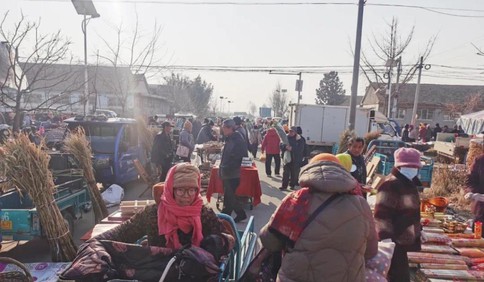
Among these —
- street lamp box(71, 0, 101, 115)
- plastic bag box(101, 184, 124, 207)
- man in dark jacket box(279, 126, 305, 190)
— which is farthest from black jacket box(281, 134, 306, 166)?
street lamp box(71, 0, 101, 115)

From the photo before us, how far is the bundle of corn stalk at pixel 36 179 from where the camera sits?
4117 mm

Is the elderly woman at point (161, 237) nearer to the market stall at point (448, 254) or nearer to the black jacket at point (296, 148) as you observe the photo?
the market stall at point (448, 254)

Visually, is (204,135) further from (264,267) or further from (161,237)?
(264,267)

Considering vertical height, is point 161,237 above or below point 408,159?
below

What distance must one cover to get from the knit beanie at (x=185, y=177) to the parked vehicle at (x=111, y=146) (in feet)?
19.7

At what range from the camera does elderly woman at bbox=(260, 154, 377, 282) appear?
6.21ft

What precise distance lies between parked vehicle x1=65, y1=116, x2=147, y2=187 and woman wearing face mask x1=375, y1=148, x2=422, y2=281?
6.63 m

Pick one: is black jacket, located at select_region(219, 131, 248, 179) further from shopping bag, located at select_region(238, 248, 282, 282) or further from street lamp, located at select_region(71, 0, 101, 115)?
street lamp, located at select_region(71, 0, 101, 115)

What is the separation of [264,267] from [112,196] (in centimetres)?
584

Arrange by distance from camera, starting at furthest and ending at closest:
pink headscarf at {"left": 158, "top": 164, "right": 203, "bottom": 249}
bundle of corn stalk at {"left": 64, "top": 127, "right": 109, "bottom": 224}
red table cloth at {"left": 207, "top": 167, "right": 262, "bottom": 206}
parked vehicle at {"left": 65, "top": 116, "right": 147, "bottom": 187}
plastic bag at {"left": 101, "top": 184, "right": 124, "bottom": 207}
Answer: parked vehicle at {"left": 65, "top": 116, "right": 147, "bottom": 187} → plastic bag at {"left": 101, "top": 184, "right": 124, "bottom": 207} → red table cloth at {"left": 207, "top": 167, "right": 262, "bottom": 206} → bundle of corn stalk at {"left": 64, "top": 127, "right": 109, "bottom": 224} → pink headscarf at {"left": 158, "top": 164, "right": 203, "bottom": 249}

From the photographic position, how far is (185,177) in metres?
2.60

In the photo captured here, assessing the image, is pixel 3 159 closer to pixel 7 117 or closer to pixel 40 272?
pixel 40 272

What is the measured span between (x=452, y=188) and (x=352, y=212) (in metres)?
8.33

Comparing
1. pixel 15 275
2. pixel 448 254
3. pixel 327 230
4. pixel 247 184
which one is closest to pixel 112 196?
pixel 247 184
